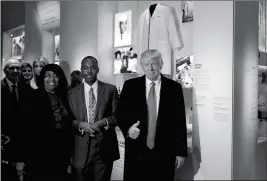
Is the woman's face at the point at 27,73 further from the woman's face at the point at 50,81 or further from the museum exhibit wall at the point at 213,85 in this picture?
the museum exhibit wall at the point at 213,85

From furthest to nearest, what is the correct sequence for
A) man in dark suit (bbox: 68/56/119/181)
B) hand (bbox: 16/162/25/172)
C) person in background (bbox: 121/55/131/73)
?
person in background (bbox: 121/55/131/73) → man in dark suit (bbox: 68/56/119/181) → hand (bbox: 16/162/25/172)

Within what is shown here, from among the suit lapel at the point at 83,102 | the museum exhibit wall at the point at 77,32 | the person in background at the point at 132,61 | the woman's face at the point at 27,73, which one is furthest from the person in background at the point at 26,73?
the person in background at the point at 132,61

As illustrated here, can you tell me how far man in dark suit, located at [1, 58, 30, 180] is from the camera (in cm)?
151

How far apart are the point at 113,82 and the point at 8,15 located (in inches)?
32.1

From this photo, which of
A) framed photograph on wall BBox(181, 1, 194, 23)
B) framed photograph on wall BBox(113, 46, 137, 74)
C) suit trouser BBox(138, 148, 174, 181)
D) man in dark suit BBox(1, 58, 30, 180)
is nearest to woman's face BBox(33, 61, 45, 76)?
man in dark suit BBox(1, 58, 30, 180)

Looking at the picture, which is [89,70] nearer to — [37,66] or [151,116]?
[37,66]

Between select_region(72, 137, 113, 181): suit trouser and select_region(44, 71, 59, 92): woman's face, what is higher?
select_region(44, 71, 59, 92): woman's face

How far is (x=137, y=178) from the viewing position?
164 centimetres

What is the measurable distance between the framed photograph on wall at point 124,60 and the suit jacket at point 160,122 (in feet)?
0.61

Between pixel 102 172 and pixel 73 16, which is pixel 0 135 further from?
pixel 73 16

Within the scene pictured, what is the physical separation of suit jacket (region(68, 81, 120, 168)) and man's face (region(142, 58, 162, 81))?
27 cm

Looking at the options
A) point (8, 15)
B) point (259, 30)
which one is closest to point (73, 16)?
point (8, 15)

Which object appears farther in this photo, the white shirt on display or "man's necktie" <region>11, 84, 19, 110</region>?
the white shirt on display

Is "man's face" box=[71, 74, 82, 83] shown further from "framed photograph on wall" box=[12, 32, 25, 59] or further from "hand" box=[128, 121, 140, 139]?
"hand" box=[128, 121, 140, 139]
